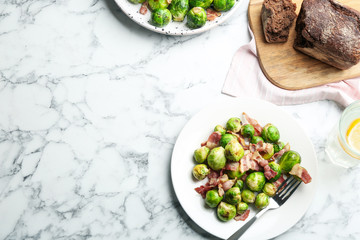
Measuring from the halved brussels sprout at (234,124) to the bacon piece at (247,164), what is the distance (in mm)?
218

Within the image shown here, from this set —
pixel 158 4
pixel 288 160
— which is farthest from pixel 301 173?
pixel 158 4

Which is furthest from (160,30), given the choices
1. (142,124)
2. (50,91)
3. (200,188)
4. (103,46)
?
(200,188)

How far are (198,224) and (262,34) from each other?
162 cm

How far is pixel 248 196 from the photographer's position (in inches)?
127

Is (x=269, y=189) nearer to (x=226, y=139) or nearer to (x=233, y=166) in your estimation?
(x=233, y=166)

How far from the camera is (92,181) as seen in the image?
11.4ft

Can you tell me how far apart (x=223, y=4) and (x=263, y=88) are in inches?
29.6

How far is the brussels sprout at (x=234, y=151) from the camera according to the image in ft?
10.5

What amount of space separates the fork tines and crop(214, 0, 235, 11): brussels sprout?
145cm

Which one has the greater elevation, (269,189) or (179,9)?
(179,9)

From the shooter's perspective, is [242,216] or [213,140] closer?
[242,216]

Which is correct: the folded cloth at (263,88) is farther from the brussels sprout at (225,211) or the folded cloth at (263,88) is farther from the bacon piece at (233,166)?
the brussels sprout at (225,211)

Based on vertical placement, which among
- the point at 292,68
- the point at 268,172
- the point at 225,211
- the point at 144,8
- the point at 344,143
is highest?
the point at 144,8

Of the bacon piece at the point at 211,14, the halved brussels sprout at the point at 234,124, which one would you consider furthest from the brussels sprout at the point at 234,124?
the bacon piece at the point at 211,14
